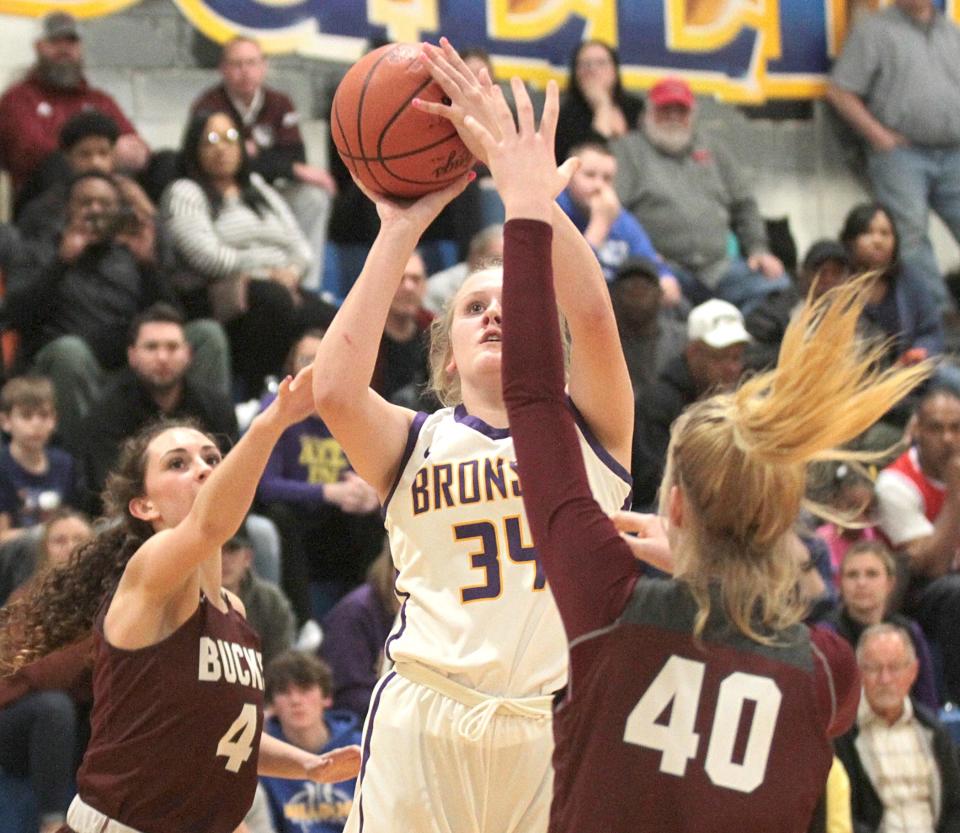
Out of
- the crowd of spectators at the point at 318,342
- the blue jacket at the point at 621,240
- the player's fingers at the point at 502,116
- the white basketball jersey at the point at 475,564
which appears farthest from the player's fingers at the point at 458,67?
the blue jacket at the point at 621,240

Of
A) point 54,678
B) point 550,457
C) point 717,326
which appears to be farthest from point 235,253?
point 550,457

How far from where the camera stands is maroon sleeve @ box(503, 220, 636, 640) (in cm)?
245

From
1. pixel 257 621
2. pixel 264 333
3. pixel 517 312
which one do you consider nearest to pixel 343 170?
pixel 264 333

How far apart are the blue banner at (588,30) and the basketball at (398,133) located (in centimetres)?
608

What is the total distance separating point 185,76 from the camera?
9680 mm

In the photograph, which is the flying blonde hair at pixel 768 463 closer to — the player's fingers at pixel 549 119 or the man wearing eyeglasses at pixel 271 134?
the player's fingers at pixel 549 119

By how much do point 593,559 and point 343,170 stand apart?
7472 mm

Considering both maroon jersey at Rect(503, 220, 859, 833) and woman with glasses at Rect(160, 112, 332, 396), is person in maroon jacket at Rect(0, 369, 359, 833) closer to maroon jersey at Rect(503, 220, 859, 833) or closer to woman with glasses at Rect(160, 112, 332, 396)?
maroon jersey at Rect(503, 220, 859, 833)

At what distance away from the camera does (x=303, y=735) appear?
6.27 metres

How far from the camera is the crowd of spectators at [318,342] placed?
6406 mm

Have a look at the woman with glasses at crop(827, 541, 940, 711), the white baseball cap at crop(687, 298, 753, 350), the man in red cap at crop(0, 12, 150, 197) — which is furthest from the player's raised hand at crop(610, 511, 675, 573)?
the man in red cap at crop(0, 12, 150, 197)

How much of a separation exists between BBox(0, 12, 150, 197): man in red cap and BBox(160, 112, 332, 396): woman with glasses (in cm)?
44

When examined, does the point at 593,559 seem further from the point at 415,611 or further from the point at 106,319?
the point at 106,319

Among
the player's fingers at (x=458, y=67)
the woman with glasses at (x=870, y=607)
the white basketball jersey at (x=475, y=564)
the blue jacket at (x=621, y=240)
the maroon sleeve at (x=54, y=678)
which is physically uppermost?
the player's fingers at (x=458, y=67)
